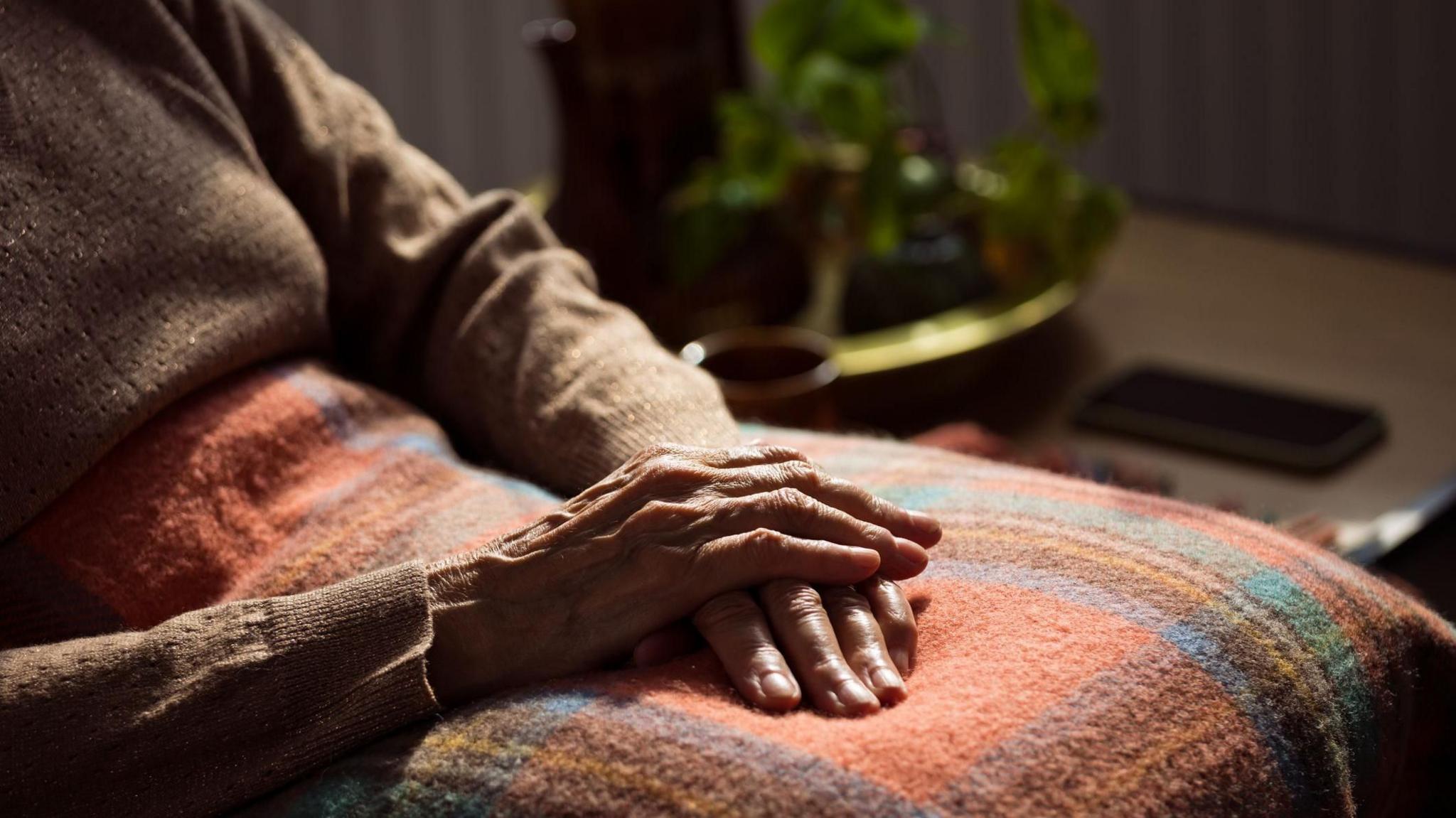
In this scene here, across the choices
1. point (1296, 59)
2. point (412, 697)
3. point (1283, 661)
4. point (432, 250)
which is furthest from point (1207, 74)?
point (412, 697)

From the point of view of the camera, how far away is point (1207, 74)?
2074mm

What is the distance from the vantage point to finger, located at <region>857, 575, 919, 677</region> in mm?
656

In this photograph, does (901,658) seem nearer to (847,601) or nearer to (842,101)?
(847,601)

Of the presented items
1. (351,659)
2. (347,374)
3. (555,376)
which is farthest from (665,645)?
(347,374)

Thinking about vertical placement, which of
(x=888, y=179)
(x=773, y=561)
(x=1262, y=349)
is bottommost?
(x=1262, y=349)

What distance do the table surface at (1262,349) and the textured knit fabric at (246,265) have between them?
554 mm

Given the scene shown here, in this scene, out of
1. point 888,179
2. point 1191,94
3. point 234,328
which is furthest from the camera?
point 1191,94

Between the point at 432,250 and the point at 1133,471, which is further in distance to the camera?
the point at 1133,471

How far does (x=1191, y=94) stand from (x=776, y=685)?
5.56 feet

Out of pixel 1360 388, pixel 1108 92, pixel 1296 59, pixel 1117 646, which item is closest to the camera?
pixel 1117 646

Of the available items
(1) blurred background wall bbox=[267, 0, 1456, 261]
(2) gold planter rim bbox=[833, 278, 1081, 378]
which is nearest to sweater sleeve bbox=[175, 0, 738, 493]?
(2) gold planter rim bbox=[833, 278, 1081, 378]

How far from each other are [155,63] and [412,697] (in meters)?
0.45

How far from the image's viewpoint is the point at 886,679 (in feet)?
2.06

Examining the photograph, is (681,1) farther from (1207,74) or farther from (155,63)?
(1207,74)
